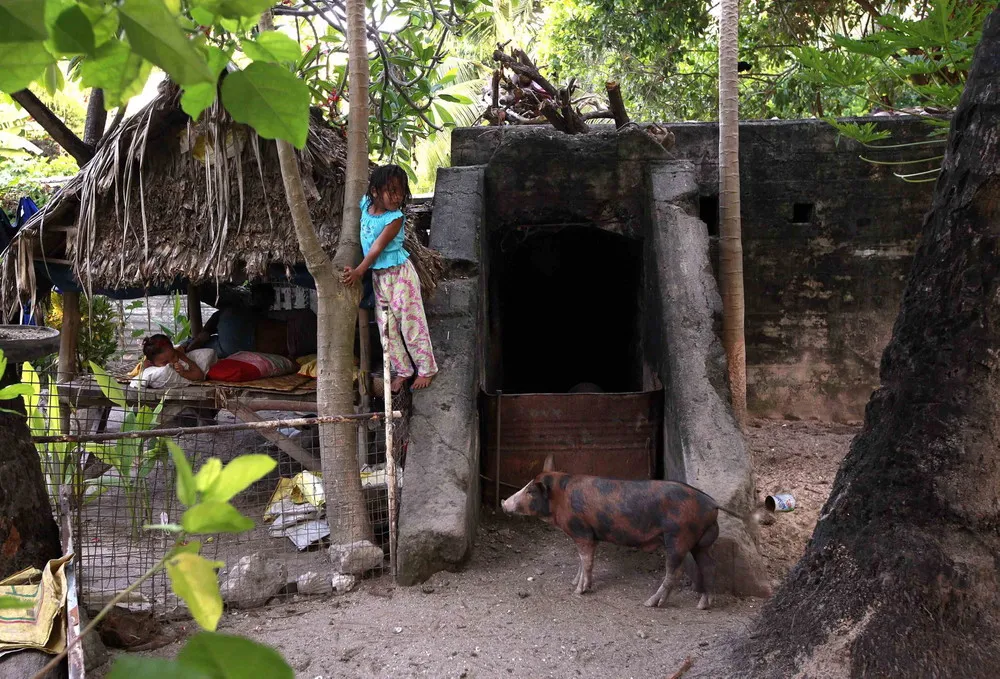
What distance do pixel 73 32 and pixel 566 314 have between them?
833cm

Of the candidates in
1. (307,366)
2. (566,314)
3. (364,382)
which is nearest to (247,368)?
(307,366)

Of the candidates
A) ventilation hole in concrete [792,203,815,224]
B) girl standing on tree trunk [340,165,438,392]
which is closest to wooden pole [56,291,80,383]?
girl standing on tree trunk [340,165,438,392]

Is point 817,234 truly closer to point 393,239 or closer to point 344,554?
point 393,239

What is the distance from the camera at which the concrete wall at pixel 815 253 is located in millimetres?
6770

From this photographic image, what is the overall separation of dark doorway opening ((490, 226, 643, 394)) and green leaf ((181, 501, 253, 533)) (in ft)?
21.9

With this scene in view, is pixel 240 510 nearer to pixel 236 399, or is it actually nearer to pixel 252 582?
pixel 252 582

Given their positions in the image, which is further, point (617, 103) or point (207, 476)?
point (617, 103)

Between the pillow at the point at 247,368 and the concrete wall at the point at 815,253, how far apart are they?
3705 mm

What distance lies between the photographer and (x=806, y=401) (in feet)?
22.9

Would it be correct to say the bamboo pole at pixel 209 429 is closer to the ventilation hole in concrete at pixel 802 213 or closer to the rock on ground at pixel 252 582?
the rock on ground at pixel 252 582

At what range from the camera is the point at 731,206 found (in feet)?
17.9

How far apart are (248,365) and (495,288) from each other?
7.02 ft

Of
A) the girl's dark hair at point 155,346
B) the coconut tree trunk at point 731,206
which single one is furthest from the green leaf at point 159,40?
the girl's dark hair at point 155,346

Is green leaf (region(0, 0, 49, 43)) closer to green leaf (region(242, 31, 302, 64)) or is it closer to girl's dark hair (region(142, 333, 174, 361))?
green leaf (region(242, 31, 302, 64))
